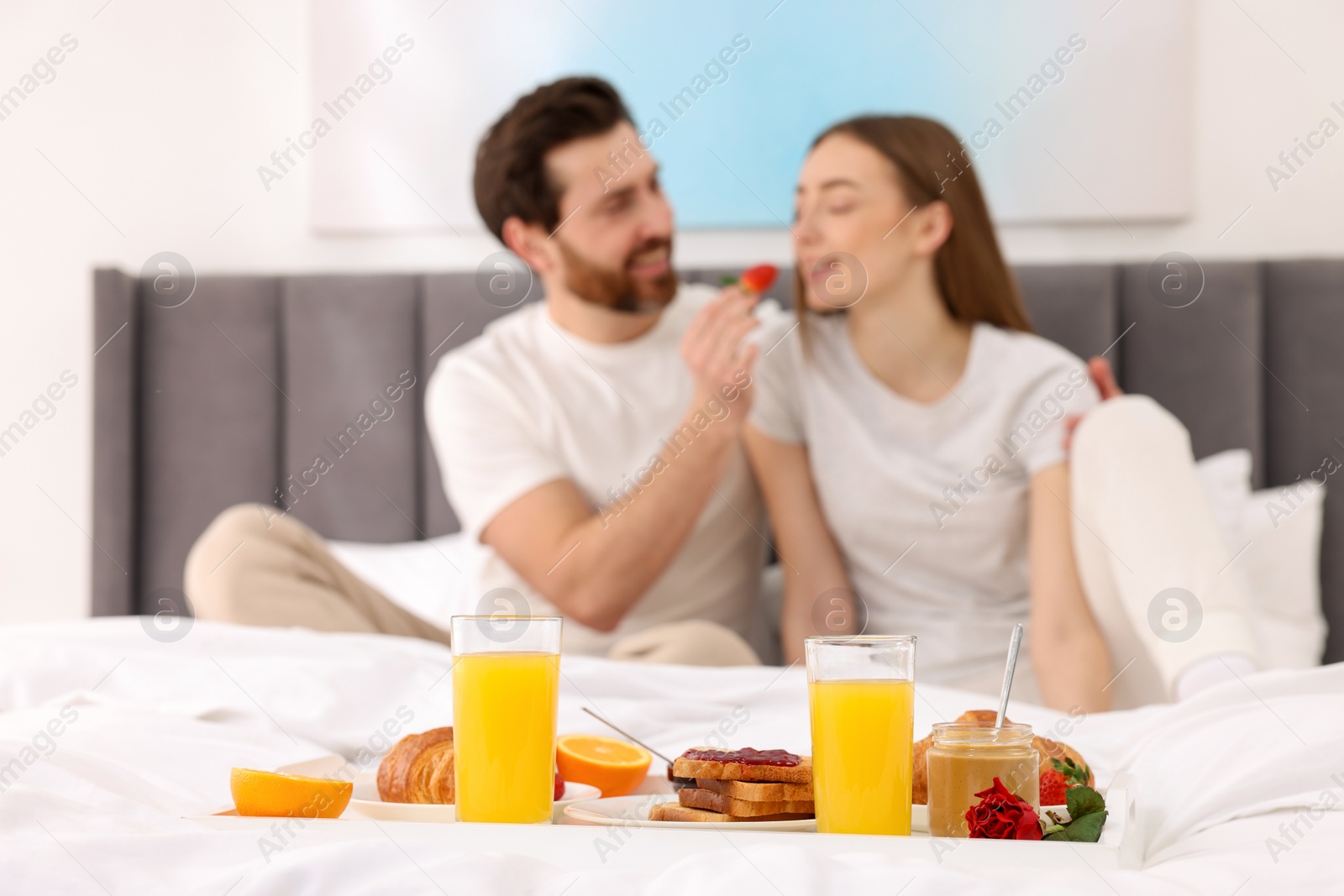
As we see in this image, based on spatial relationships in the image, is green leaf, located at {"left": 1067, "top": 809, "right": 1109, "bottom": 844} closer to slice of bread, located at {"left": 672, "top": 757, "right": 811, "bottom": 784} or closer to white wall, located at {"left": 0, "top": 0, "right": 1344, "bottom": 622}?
slice of bread, located at {"left": 672, "top": 757, "right": 811, "bottom": 784}

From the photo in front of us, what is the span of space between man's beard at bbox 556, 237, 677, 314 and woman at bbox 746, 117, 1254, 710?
0.70 feet

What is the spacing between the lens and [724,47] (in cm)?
226

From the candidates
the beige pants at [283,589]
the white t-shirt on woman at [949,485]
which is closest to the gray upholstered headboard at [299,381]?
the white t-shirt on woman at [949,485]

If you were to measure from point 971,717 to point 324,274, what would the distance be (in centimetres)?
178

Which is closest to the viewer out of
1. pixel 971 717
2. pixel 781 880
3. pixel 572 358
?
pixel 781 880

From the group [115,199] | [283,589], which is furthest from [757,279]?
[115,199]

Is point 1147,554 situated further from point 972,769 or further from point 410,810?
point 410,810

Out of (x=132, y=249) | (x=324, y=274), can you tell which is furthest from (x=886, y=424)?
(x=132, y=249)

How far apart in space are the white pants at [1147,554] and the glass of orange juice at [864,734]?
0.75 meters

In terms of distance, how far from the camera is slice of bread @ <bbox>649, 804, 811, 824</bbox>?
64 cm

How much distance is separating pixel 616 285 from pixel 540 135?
10.5 inches

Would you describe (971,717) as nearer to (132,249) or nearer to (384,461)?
(384,461)

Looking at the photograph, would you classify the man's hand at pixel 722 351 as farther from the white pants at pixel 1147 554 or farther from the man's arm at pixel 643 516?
the white pants at pixel 1147 554

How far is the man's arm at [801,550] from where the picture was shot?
1685mm
